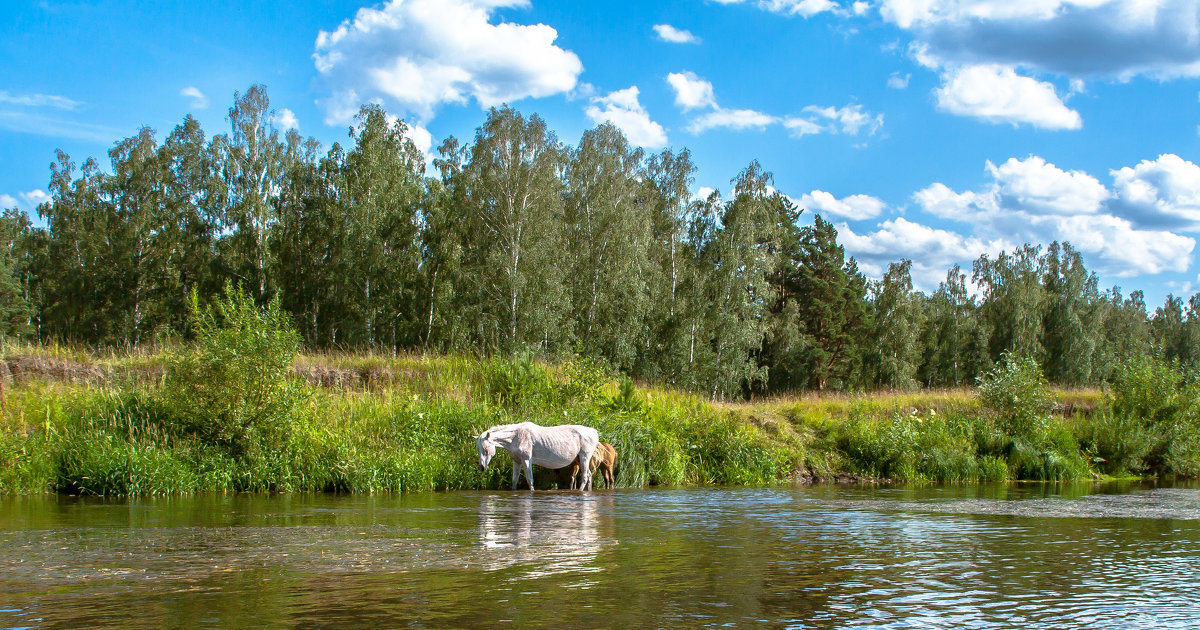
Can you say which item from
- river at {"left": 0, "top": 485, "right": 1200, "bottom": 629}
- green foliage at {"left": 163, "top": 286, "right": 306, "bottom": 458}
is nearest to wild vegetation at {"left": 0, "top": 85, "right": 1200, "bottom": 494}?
green foliage at {"left": 163, "top": 286, "right": 306, "bottom": 458}

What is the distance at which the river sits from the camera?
6.42 metres

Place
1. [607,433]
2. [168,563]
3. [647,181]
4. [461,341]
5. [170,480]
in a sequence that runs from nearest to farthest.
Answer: [168,563] → [170,480] → [607,433] → [461,341] → [647,181]

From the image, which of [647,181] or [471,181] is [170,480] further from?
[647,181]

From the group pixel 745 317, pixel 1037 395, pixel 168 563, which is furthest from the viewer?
pixel 745 317

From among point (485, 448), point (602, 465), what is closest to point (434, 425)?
point (485, 448)

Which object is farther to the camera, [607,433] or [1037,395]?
[1037,395]

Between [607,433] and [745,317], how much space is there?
3640cm

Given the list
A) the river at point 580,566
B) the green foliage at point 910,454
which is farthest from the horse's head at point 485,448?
the green foliage at point 910,454

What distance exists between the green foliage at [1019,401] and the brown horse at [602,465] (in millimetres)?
15311

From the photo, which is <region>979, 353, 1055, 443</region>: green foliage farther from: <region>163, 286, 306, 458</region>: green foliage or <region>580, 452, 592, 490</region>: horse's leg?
<region>163, 286, 306, 458</region>: green foliage

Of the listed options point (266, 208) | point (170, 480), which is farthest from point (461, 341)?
point (170, 480)

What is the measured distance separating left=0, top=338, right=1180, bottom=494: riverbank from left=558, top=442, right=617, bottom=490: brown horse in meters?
0.49

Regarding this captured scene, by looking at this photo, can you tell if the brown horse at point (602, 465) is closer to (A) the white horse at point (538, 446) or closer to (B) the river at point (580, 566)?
(A) the white horse at point (538, 446)

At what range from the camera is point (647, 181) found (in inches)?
2421
